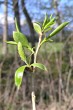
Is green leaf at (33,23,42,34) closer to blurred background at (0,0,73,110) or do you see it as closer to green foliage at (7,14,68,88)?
green foliage at (7,14,68,88)

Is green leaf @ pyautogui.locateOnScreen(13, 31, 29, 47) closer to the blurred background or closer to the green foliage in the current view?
the green foliage

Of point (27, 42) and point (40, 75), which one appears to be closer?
point (27, 42)

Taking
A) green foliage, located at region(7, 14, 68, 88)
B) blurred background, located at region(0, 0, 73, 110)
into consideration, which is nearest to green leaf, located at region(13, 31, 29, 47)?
green foliage, located at region(7, 14, 68, 88)

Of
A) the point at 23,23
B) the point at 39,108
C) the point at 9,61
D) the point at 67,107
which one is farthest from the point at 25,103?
the point at 23,23

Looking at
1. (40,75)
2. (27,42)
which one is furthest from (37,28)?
(40,75)

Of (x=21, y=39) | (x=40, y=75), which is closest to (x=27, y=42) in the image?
(x=21, y=39)

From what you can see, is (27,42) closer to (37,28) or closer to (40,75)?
(37,28)

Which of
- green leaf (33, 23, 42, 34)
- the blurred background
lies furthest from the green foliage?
the blurred background

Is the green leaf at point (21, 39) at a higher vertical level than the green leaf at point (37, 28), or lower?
lower

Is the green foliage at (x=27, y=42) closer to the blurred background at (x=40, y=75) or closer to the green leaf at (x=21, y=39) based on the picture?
the green leaf at (x=21, y=39)

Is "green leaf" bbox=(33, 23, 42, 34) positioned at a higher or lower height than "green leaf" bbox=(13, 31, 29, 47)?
higher

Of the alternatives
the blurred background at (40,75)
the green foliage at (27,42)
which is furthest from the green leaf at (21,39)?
the blurred background at (40,75)

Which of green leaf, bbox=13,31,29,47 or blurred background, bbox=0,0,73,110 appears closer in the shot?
green leaf, bbox=13,31,29,47
